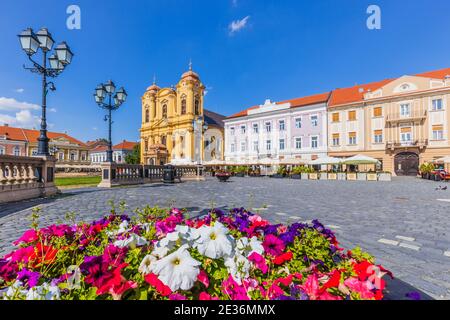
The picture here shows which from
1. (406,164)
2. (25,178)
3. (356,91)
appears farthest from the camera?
(356,91)

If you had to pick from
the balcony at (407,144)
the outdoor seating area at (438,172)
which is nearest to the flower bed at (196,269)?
the outdoor seating area at (438,172)

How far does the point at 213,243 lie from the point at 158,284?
437 millimetres

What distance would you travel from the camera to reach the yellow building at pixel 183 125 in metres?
45.9

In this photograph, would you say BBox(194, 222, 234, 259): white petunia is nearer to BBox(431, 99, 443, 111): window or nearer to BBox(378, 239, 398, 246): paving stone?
BBox(378, 239, 398, 246): paving stone

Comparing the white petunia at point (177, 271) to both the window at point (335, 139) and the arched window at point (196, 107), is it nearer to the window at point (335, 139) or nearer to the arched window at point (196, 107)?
the window at point (335, 139)

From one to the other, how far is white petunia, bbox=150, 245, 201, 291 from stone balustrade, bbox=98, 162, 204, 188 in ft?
43.8

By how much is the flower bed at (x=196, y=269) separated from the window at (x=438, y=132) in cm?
3588

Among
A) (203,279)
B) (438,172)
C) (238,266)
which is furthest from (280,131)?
(203,279)

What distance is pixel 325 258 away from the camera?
5.83 ft

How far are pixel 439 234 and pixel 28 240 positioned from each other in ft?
20.5

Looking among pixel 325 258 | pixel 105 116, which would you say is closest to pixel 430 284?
pixel 325 258

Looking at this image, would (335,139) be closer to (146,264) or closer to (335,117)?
(335,117)

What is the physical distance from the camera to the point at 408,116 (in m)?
28.8
